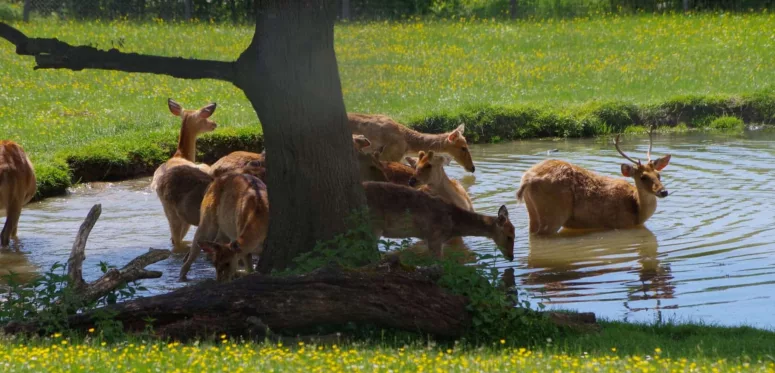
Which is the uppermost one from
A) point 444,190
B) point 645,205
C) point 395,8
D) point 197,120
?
point 395,8

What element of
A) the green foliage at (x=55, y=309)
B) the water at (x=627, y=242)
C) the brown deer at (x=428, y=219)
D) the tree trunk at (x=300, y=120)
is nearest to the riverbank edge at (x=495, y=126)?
the water at (x=627, y=242)

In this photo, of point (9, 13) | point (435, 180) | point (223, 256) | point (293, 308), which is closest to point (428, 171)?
point (435, 180)

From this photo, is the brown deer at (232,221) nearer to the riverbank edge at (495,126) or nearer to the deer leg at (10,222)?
the deer leg at (10,222)

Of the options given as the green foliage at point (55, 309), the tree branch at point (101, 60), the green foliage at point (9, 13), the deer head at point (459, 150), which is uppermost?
the green foliage at point (9, 13)

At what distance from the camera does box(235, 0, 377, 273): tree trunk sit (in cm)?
896

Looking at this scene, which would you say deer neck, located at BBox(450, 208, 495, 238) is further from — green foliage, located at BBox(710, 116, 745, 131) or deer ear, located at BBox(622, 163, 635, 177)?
green foliage, located at BBox(710, 116, 745, 131)

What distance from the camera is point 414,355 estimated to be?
269 inches

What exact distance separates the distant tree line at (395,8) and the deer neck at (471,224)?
2016 centimetres

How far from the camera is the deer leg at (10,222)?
40.1 ft

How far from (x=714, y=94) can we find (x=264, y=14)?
14.6 meters

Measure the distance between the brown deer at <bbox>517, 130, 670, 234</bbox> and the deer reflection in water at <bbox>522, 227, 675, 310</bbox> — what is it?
0.46ft

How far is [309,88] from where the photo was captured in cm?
898

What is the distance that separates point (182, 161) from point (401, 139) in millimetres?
4206

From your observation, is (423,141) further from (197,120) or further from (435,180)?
(197,120)
